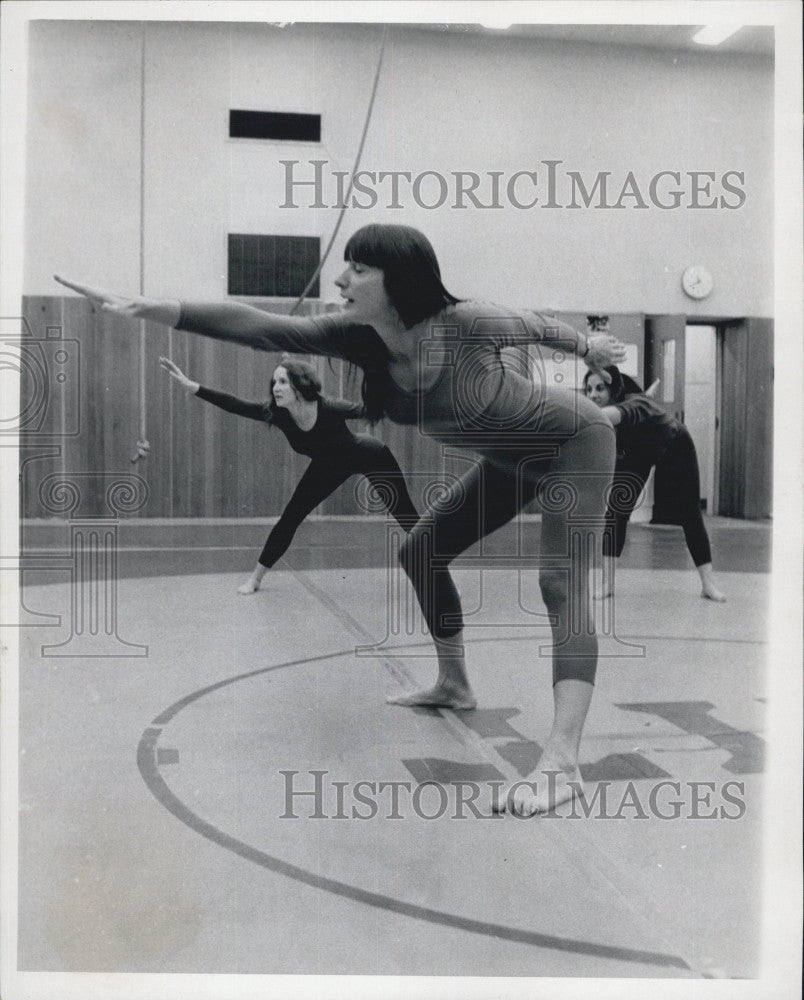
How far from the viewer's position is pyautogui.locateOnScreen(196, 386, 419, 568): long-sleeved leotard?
3076 millimetres

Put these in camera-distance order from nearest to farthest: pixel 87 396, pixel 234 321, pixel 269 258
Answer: pixel 234 321, pixel 269 258, pixel 87 396

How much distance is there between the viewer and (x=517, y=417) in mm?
2113

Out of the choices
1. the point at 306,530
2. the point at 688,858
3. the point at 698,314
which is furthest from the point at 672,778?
the point at 306,530

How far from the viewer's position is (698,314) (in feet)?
15.6

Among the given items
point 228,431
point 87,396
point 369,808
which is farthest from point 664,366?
point 369,808

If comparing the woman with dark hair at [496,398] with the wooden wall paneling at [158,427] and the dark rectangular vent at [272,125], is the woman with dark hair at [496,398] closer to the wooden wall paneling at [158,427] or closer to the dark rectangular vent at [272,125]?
the dark rectangular vent at [272,125]

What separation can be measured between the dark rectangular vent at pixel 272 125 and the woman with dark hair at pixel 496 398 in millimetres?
793

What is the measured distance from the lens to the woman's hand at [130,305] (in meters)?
1.74

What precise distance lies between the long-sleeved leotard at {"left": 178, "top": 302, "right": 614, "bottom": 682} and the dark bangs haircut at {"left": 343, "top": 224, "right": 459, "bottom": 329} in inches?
1.8

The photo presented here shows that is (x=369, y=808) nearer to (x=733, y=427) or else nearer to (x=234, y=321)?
(x=234, y=321)

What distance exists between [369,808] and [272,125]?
2.02 meters

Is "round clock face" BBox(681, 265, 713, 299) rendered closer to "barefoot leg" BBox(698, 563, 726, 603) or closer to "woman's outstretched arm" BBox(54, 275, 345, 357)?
"barefoot leg" BBox(698, 563, 726, 603)

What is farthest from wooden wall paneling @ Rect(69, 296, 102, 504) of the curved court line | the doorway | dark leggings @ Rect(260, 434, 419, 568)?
the curved court line

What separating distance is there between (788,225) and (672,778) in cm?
114
